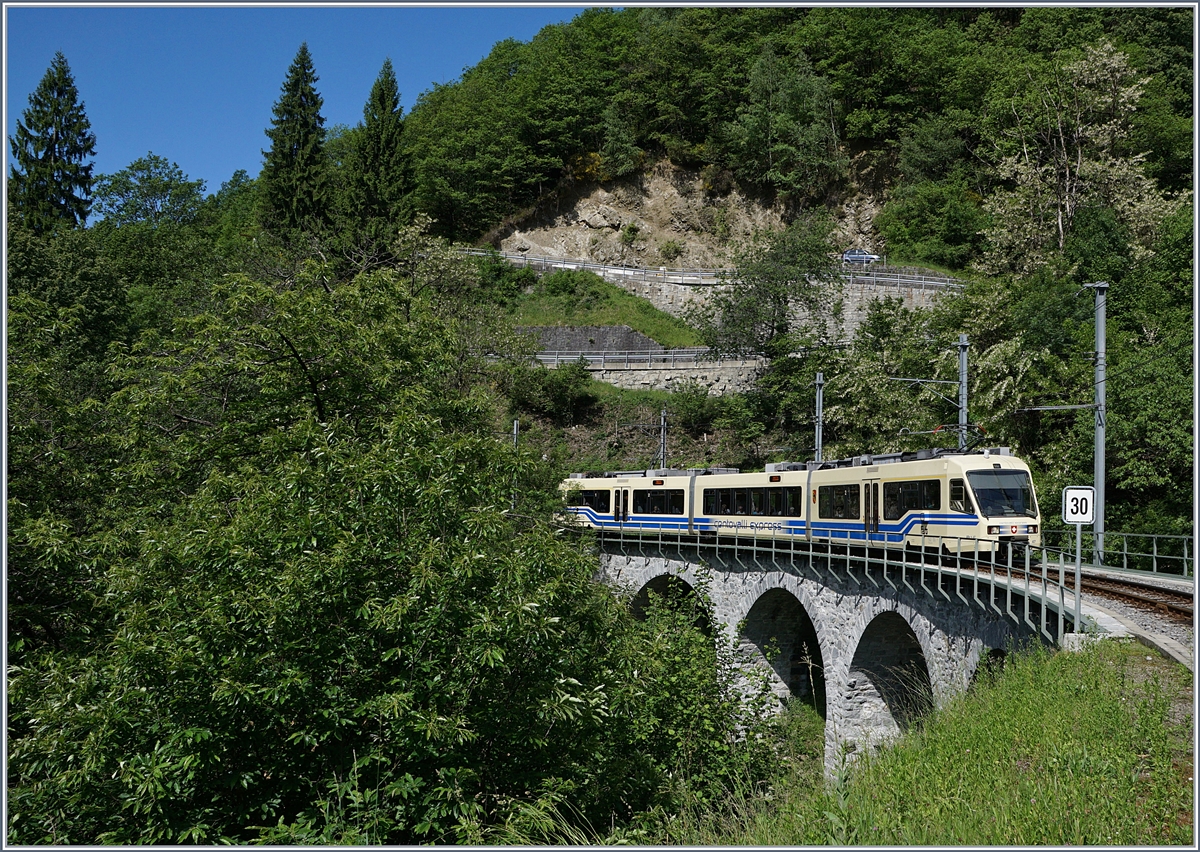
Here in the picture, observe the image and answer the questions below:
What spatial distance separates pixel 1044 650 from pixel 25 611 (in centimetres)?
1397

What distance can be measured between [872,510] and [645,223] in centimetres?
4782

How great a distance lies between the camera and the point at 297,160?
56094 mm

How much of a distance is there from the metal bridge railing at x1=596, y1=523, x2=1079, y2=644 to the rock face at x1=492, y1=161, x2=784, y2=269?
3596 cm

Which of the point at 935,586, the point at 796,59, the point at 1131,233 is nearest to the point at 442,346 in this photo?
the point at 935,586

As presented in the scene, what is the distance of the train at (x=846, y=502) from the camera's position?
1955cm

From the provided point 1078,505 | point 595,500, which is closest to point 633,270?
point 595,500

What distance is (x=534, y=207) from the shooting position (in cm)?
6869

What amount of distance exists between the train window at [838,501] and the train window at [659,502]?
7484mm

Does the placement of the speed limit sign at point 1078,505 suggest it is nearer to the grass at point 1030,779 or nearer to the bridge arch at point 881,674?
the grass at point 1030,779

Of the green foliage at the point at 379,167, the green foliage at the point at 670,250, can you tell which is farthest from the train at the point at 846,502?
the green foliage at the point at 670,250

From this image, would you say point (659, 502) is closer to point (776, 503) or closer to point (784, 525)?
point (776, 503)

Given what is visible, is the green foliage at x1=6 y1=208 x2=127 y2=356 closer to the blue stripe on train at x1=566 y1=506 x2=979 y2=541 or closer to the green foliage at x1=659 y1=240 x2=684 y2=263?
the blue stripe on train at x1=566 y1=506 x2=979 y2=541

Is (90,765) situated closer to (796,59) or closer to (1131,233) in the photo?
(1131,233)

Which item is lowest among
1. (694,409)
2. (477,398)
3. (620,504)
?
(620,504)
